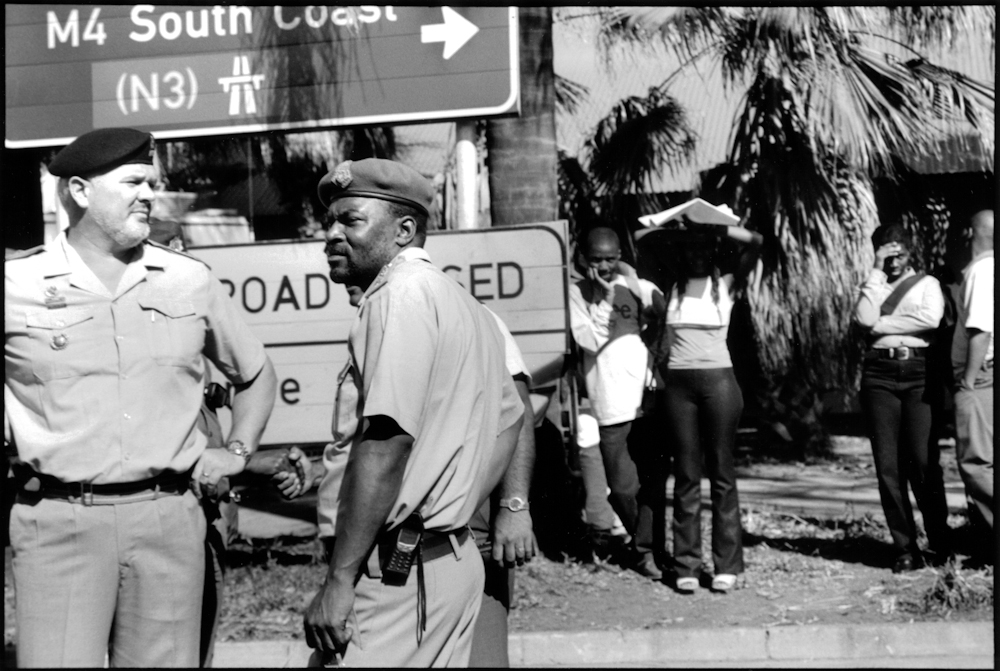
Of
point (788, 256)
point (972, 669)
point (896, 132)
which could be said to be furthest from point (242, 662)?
point (896, 132)

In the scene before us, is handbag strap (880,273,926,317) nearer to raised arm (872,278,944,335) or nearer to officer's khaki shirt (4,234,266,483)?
raised arm (872,278,944,335)

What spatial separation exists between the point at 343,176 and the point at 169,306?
26.7 inches

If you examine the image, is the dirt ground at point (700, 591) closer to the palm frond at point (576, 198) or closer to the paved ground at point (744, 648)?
the paved ground at point (744, 648)

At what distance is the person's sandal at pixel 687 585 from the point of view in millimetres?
5647

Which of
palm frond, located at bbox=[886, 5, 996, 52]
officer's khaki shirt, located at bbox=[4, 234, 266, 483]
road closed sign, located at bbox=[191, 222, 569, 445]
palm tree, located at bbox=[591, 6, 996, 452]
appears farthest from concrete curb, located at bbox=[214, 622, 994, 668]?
palm frond, located at bbox=[886, 5, 996, 52]

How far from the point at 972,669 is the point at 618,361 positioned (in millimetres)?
2199

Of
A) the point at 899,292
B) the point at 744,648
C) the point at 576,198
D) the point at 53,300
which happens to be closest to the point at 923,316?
the point at 899,292

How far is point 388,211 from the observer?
9.79ft

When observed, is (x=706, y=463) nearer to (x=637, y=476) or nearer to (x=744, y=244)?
(x=637, y=476)

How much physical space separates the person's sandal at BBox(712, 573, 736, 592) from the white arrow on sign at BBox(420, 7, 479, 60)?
2.78 meters

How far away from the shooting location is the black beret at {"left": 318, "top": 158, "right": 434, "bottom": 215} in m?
2.98

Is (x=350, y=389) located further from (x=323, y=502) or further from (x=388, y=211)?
(x=388, y=211)

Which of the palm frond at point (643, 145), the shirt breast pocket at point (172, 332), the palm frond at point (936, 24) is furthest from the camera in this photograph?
the palm frond at point (643, 145)

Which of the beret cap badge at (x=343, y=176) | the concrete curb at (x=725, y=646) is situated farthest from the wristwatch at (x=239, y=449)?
the concrete curb at (x=725, y=646)
